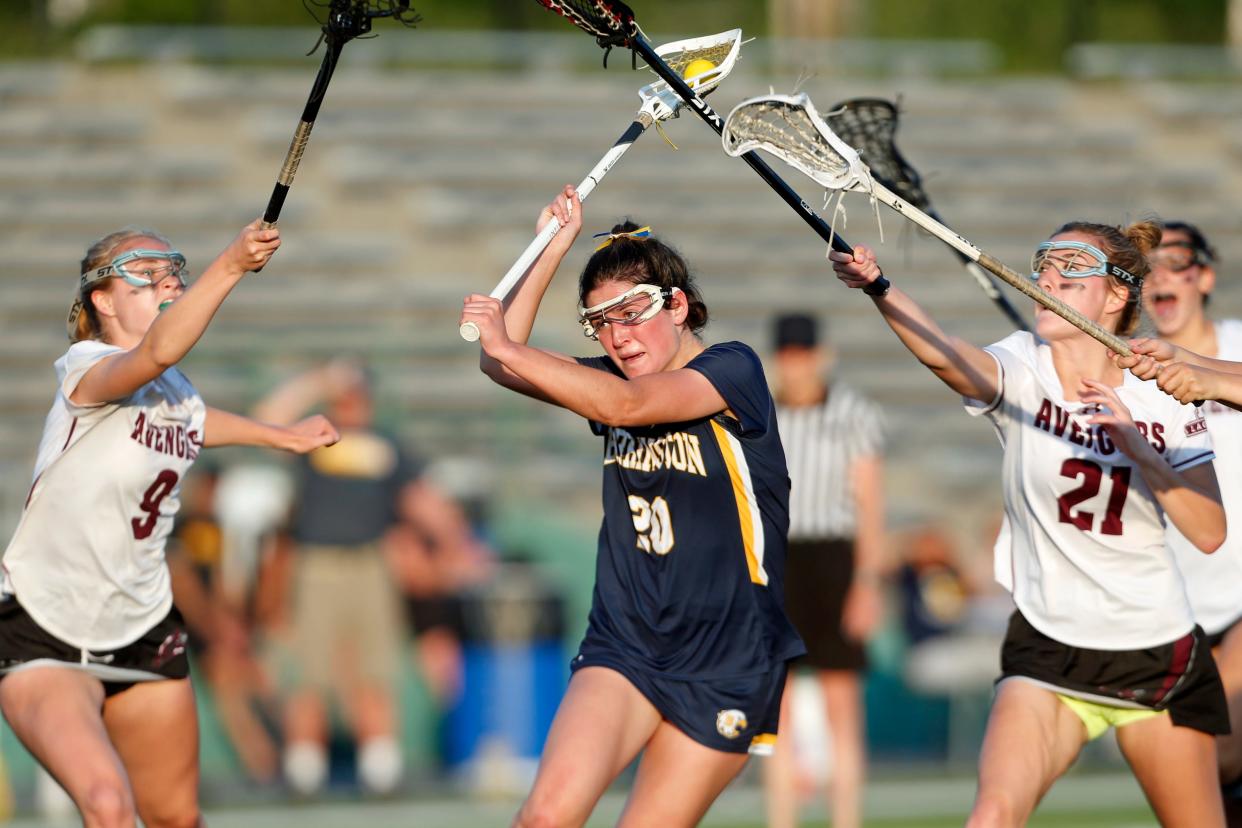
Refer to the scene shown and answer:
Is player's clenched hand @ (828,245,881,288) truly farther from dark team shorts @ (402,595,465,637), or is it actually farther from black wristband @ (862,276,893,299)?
dark team shorts @ (402,595,465,637)

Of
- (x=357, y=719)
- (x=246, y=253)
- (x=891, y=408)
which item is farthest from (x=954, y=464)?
(x=246, y=253)

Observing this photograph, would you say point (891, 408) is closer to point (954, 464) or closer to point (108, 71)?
point (954, 464)

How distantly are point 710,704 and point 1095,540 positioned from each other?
1.22m

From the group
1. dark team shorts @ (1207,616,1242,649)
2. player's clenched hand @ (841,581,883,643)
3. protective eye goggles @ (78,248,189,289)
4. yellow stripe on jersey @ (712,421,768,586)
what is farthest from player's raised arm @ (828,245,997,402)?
player's clenched hand @ (841,581,883,643)

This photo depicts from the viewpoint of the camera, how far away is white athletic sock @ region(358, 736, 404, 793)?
A: 9688 mm

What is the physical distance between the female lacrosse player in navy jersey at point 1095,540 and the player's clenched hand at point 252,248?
1.69 m

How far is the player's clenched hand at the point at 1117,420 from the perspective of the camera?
4746 mm

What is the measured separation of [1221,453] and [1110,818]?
357 centimetres

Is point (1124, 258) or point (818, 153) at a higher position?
point (818, 153)

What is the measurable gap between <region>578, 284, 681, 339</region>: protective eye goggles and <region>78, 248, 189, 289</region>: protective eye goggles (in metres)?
1.29

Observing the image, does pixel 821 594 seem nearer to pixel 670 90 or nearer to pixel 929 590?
pixel 929 590

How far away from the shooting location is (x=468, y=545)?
10.1 meters

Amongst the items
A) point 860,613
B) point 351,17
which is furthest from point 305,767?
point 351,17

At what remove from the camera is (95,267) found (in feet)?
17.0
